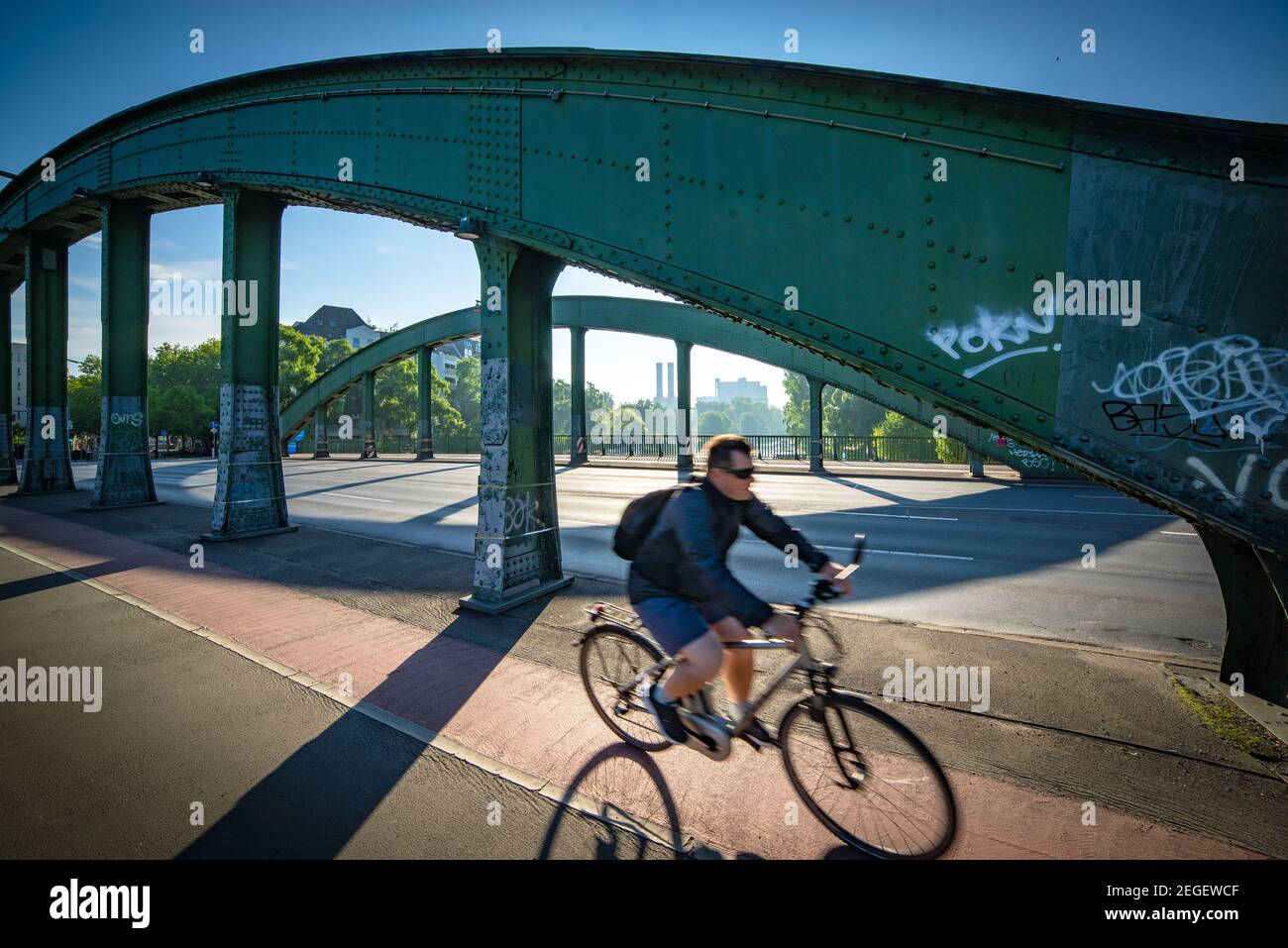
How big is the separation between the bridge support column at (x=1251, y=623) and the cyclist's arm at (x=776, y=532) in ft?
9.81

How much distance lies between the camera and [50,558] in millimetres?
8547

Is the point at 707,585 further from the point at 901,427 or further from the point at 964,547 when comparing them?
the point at 901,427

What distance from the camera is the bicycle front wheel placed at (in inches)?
101

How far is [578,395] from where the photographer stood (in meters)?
30.6

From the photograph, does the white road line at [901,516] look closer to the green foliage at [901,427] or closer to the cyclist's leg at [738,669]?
the cyclist's leg at [738,669]

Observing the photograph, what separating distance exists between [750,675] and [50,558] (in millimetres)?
10940

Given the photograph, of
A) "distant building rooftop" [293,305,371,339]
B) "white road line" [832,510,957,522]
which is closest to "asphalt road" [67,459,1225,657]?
"white road line" [832,510,957,522]

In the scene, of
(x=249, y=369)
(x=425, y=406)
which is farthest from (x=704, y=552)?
(x=425, y=406)

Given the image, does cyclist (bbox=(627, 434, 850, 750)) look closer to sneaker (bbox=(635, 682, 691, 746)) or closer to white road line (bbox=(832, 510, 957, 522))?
sneaker (bbox=(635, 682, 691, 746))

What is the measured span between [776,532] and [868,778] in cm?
131

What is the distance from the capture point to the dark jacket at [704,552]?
2.97m

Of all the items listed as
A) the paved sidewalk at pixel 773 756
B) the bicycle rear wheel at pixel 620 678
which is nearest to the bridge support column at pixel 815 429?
the paved sidewalk at pixel 773 756
